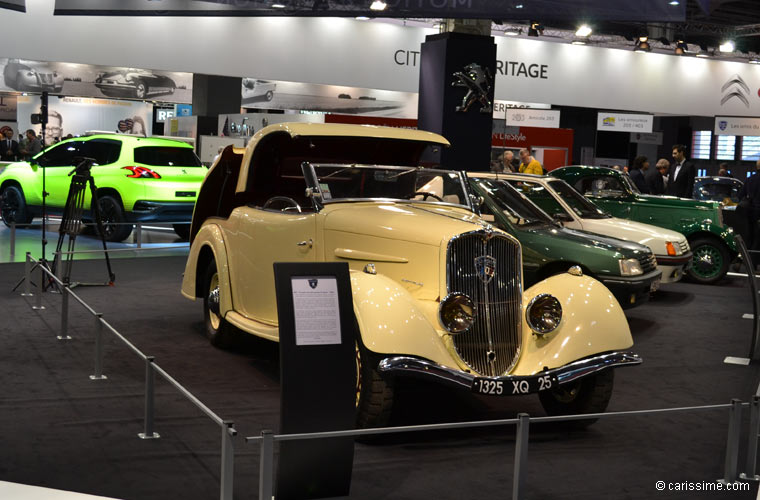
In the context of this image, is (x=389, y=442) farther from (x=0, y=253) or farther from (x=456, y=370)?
(x=0, y=253)

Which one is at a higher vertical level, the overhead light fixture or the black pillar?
the overhead light fixture

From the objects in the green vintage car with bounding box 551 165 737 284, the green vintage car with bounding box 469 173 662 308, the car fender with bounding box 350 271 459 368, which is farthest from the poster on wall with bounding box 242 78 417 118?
the car fender with bounding box 350 271 459 368

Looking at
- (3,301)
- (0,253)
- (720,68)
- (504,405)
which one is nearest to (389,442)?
(504,405)

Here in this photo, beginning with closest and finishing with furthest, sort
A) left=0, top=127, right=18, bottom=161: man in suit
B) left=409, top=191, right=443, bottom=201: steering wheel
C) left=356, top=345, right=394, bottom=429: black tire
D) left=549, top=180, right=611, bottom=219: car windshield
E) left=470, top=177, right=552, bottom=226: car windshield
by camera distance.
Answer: left=356, top=345, right=394, bottom=429: black tire, left=409, top=191, right=443, bottom=201: steering wheel, left=470, top=177, right=552, bottom=226: car windshield, left=549, top=180, right=611, bottom=219: car windshield, left=0, top=127, right=18, bottom=161: man in suit

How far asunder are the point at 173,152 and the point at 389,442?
1031 cm

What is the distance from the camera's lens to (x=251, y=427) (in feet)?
17.4

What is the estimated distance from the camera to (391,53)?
20.1 metres

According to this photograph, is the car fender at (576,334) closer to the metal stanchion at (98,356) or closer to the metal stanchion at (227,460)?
the metal stanchion at (227,460)

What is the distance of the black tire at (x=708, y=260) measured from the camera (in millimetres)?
13055

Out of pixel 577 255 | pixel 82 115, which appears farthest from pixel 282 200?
pixel 82 115

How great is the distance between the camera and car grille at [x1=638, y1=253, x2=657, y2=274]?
30.7 ft

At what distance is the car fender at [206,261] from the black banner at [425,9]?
10.5 ft

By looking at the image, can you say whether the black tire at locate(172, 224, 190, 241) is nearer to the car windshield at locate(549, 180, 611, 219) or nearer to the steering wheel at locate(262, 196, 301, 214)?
the car windshield at locate(549, 180, 611, 219)

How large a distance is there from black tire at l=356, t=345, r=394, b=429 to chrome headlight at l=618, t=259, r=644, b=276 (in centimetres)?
465
